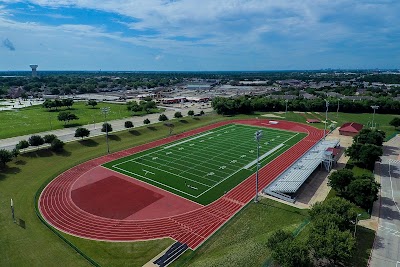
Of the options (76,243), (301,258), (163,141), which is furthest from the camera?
(163,141)

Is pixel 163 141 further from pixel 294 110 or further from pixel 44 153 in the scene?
pixel 294 110

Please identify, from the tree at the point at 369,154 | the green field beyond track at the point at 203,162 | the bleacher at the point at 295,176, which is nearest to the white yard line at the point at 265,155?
the green field beyond track at the point at 203,162

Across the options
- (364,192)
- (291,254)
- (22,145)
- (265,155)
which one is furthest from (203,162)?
(22,145)

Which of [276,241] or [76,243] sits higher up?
[276,241]

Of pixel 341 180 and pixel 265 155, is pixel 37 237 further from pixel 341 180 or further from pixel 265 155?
pixel 265 155

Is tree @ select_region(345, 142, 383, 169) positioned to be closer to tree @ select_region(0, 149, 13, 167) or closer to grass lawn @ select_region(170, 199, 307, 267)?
grass lawn @ select_region(170, 199, 307, 267)

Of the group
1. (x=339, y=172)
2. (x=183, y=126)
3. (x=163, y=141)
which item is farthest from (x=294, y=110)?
(x=339, y=172)
